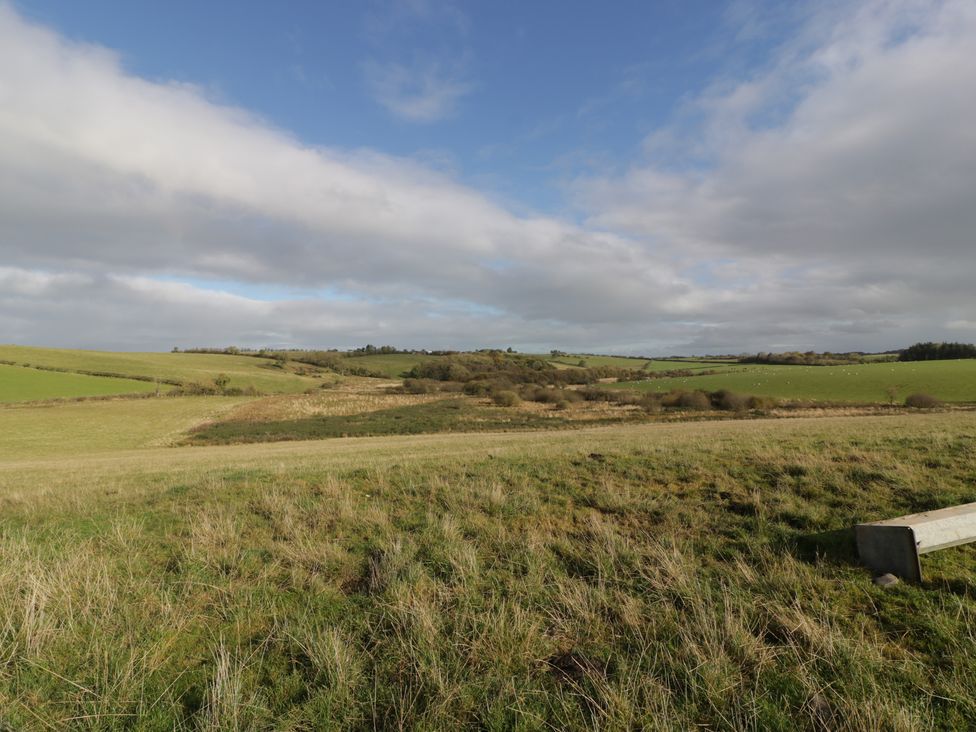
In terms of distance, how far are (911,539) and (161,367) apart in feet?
410

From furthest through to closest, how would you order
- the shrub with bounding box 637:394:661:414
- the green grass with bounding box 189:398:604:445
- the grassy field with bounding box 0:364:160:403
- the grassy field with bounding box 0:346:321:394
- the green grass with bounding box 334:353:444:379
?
the green grass with bounding box 334:353:444:379
the grassy field with bounding box 0:346:321:394
the shrub with bounding box 637:394:661:414
the grassy field with bounding box 0:364:160:403
the green grass with bounding box 189:398:604:445

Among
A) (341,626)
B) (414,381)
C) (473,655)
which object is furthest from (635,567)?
(414,381)

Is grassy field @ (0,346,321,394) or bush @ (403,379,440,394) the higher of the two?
grassy field @ (0,346,321,394)

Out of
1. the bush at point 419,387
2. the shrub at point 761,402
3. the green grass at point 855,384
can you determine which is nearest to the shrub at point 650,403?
the green grass at point 855,384

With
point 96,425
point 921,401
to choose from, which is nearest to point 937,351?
point 921,401

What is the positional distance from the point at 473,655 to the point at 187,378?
109m

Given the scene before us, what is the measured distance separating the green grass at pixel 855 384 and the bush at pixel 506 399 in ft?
92.1

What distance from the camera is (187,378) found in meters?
94.4

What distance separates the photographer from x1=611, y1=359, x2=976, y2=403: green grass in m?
66.7

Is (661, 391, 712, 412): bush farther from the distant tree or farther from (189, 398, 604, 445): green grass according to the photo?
the distant tree

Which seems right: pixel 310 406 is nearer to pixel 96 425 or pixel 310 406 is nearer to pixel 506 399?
pixel 96 425

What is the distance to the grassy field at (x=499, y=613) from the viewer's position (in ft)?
12.9

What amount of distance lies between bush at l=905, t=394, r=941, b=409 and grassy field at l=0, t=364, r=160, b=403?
112m

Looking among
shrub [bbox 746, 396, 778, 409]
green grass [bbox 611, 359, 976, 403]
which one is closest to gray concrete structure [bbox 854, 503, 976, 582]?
shrub [bbox 746, 396, 778, 409]
